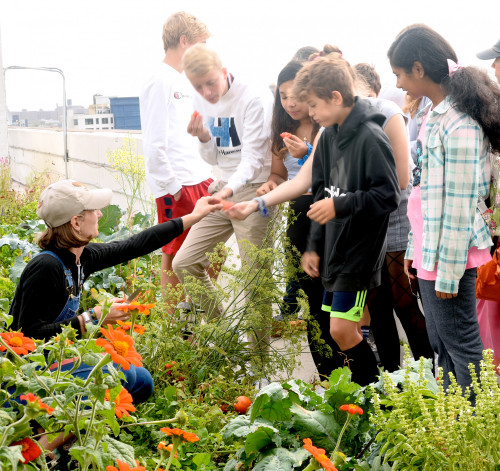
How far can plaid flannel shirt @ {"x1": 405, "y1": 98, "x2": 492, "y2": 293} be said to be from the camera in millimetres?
2492

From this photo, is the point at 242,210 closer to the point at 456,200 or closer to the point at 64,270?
the point at 64,270

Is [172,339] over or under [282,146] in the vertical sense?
under

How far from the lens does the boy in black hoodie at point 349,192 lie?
9.39 feet

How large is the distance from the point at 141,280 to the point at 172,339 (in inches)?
61.8

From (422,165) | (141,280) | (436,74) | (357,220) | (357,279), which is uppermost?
(436,74)

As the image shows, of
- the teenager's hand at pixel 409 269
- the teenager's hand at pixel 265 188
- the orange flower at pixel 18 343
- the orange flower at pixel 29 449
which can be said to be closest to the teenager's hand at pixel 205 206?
the teenager's hand at pixel 265 188

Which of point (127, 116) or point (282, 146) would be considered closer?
point (282, 146)

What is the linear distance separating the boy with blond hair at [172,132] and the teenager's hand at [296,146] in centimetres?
110

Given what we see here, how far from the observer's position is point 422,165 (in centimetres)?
267

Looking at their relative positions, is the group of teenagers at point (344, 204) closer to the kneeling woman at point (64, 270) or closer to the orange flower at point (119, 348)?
the kneeling woman at point (64, 270)

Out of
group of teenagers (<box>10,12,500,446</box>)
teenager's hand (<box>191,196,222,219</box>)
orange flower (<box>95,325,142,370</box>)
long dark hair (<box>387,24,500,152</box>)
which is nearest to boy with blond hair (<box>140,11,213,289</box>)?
group of teenagers (<box>10,12,500,446</box>)

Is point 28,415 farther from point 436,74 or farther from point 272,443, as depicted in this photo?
point 436,74

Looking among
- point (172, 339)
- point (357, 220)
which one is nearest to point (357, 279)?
point (357, 220)

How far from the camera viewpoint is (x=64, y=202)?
108 inches
